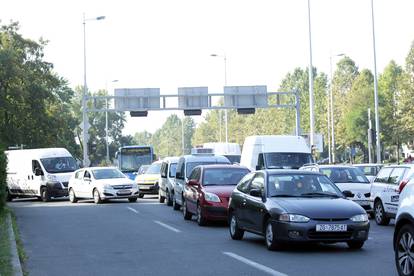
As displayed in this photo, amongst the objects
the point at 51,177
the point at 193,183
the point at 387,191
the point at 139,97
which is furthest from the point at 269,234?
the point at 139,97

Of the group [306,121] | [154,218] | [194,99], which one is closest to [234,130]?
[306,121]

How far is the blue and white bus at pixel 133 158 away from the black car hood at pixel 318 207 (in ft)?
115

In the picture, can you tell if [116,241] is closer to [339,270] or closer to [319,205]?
[319,205]

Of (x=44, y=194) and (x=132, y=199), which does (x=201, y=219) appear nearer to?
(x=132, y=199)

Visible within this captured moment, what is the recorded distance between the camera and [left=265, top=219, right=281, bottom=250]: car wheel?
45.2 ft

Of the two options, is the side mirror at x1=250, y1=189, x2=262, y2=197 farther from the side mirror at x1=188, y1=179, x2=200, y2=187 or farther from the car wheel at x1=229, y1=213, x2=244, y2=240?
the side mirror at x1=188, y1=179, x2=200, y2=187

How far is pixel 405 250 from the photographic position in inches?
387

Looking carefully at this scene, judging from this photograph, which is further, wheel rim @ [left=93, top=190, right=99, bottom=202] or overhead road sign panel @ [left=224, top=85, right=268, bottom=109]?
overhead road sign panel @ [left=224, top=85, right=268, bottom=109]

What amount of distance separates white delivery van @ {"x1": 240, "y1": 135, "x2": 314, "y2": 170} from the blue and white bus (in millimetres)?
18871

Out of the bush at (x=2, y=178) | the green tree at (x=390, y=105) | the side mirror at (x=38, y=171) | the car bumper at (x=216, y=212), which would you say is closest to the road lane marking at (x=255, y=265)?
the car bumper at (x=216, y=212)

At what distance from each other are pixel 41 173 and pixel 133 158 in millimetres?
13248

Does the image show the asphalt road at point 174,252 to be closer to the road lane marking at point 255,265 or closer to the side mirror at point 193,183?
the road lane marking at point 255,265

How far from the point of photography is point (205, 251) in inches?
563

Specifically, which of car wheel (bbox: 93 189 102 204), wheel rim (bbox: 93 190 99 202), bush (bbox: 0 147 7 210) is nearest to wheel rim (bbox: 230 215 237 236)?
bush (bbox: 0 147 7 210)
